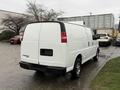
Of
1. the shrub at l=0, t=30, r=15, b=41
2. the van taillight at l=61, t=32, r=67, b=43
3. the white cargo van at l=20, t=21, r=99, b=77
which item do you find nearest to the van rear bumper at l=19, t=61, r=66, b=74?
the white cargo van at l=20, t=21, r=99, b=77

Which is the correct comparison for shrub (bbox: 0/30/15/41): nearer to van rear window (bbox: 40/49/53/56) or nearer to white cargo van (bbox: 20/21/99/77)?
white cargo van (bbox: 20/21/99/77)

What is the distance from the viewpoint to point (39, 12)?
40156 mm

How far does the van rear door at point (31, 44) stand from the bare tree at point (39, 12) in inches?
1340

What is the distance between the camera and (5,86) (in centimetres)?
557

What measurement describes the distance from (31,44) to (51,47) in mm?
817

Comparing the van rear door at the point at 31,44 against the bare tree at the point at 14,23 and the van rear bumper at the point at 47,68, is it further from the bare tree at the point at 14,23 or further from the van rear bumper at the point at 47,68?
the bare tree at the point at 14,23

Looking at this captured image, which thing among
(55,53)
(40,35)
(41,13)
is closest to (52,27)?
(40,35)

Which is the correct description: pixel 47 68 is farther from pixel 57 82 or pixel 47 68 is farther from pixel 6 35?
pixel 6 35

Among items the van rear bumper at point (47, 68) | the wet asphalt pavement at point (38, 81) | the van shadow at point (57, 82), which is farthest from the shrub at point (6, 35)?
the van rear bumper at point (47, 68)

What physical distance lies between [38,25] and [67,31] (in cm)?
107

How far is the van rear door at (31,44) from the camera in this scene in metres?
5.98

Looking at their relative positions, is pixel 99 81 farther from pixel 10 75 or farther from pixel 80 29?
pixel 10 75

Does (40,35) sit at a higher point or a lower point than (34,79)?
higher

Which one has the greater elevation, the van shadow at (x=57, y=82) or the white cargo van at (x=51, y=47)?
the white cargo van at (x=51, y=47)
